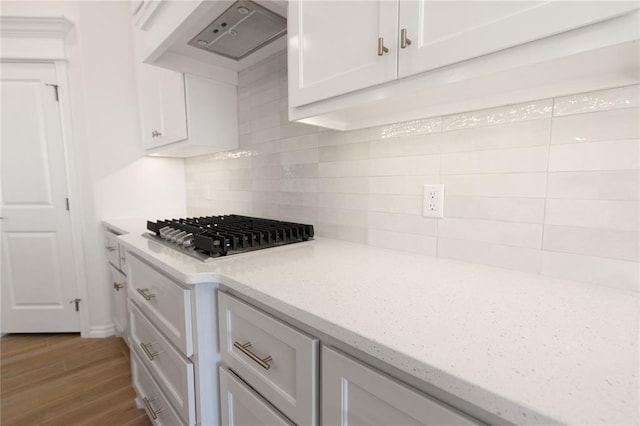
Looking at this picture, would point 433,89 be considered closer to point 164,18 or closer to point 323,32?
point 323,32

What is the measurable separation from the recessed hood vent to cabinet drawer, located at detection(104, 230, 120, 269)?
1375mm

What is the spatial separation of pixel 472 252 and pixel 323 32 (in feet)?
2.63

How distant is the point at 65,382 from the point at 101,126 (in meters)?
1.68

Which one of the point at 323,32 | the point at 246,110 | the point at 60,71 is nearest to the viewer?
the point at 323,32

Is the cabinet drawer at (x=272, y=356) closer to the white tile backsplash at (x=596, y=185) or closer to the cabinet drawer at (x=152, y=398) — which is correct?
the cabinet drawer at (x=152, y=398)

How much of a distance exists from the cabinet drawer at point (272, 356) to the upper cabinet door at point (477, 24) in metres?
0.66

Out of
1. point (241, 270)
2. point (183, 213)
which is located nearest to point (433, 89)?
point (241, 270)

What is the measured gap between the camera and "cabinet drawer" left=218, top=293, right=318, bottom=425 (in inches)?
24.6

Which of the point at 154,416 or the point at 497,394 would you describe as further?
the point at 154,416

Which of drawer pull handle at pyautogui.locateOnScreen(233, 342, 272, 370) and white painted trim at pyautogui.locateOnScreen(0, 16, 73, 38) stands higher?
white painted trim at pyautogui.locateOnScreen(0, 16, 73, 38)

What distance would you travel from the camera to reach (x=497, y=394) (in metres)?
0.36

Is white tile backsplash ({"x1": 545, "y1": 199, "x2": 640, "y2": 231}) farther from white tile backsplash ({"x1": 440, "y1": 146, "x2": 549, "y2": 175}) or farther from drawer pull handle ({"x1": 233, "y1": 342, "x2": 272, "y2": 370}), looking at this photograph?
drawer pull handle ({"x1": 233, "y1": 342, "x2": 272, "y2": 370})

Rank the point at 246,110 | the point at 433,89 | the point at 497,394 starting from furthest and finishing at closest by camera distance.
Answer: the point at 246,110 < the point at 433,89 < the point at 497,394

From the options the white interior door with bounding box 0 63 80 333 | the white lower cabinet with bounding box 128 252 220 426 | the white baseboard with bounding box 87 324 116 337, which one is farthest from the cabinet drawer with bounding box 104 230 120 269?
the white lower cabinet with bounding box 128 252 220 426
